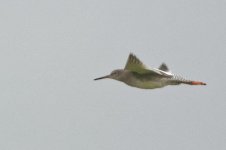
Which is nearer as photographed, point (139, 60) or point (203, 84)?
point (139, 60)

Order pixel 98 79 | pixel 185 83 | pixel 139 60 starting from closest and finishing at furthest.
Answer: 1. pixel 139 60
2. pixel 185 83
3. pixel 98 79

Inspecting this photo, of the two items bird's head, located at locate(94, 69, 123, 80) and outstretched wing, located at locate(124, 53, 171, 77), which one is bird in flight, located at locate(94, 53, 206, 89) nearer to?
outstretched wing, located at locate(124, 53, 171, 77)

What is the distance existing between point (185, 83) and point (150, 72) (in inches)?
57.4

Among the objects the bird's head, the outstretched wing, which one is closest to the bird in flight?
the outstretched wing

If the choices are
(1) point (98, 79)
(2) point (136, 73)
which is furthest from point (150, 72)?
(1) point (98, 79)

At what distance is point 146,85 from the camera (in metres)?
32.5

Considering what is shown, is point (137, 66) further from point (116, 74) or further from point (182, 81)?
point (116, 74)

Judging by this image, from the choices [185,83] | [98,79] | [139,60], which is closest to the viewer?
[139,60]

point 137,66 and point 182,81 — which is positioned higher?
point 137,66

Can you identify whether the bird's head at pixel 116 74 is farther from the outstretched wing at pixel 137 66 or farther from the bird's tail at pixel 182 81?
the bird's tail at pixel 182 81

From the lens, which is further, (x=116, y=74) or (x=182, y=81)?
(x=116, y=74)

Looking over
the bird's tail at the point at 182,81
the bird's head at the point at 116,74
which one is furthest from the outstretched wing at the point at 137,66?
the bird's head at the point at 116,74

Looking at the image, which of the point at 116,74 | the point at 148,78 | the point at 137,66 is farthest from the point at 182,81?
the point at 116,74

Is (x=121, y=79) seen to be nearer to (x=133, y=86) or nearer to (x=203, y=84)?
(x=133, y=86)
